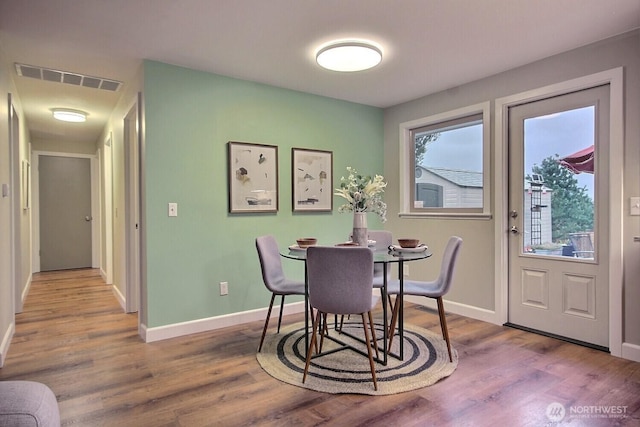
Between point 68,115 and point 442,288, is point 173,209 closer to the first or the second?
point 442,288

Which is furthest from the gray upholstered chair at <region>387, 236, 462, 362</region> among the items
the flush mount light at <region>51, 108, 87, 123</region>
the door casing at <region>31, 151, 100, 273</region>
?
the door casing at <region>31, 151, 100, 273</region>

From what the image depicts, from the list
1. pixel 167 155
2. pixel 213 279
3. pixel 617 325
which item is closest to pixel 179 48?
pixel 167 155

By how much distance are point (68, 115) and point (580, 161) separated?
214 inches

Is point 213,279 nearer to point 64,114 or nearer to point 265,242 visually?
Answer: point 265,242

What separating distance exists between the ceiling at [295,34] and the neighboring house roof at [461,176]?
2.97ft

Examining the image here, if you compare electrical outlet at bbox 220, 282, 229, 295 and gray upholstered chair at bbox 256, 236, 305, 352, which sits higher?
gray upholstered chair at bbox 256, 236, 305, 352

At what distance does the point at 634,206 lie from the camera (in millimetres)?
2639

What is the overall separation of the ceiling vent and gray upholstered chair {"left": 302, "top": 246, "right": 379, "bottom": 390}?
2.77 meters

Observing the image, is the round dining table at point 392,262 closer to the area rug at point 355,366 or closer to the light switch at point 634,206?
the area rug at point 355,366

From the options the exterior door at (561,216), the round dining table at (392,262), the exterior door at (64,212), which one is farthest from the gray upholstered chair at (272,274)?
the exterior door at (64,212)

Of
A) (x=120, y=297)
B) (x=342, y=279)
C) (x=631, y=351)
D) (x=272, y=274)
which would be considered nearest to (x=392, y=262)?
(x=342, y=279)

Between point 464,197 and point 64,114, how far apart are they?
187 inches

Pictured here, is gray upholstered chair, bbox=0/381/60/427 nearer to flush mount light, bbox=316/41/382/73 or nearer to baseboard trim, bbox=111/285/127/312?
flush mount light, bbox=316/41/382/73

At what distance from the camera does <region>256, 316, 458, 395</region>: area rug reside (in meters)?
2.31
